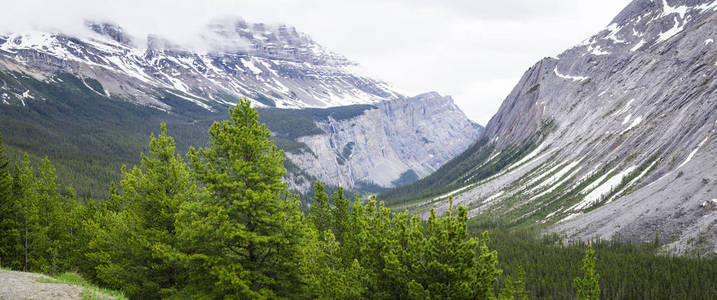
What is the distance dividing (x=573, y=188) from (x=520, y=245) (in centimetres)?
3844

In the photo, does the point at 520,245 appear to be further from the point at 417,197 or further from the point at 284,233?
the point at 417,197

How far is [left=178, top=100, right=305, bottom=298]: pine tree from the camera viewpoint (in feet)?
55.6

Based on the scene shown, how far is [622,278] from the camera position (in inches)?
2092

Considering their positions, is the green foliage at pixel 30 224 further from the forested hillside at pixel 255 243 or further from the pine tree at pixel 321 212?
the pine tree at pixel 321 212

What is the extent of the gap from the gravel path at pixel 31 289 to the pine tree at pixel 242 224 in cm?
460

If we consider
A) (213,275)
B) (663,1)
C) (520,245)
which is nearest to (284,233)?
(213,275)

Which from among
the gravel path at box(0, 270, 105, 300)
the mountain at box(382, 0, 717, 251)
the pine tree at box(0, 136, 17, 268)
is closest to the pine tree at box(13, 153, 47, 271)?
the pine tree at box(0, 136, 17, 268)

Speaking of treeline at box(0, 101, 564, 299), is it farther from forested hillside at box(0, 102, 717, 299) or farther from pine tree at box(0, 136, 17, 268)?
pine tree at box(0, 136, 17, 268)

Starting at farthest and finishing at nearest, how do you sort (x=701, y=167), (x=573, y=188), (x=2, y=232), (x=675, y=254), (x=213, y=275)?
1. (x=573, y=188)
2. (x=701, y=167)
3. (x=675, y=254)
4. (x=2, y=232)
5. (x=213, y=275)

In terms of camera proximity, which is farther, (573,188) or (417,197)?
(417,197)

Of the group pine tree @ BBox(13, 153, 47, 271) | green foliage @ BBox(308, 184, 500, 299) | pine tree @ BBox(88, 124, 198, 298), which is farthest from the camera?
pine tree @ BBox(13, 153, 47, 271)

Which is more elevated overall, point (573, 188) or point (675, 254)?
point (573, 188)

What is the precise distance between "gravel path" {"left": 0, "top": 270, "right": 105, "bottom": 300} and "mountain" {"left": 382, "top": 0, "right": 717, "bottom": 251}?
7444 cm

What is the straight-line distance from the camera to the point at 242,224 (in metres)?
17.4
